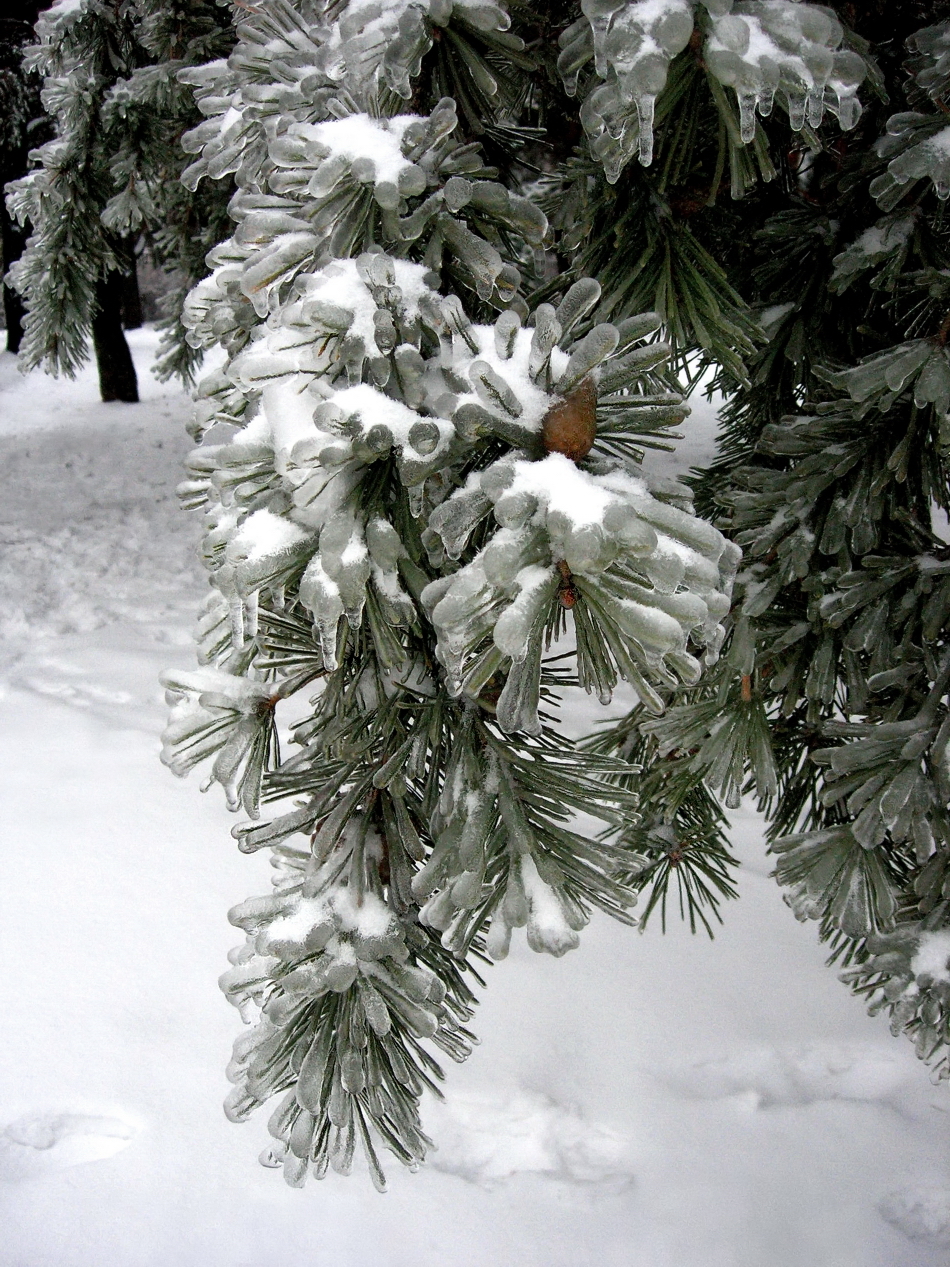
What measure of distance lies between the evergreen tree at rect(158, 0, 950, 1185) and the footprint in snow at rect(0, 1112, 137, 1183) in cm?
122

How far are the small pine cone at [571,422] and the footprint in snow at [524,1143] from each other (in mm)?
1728

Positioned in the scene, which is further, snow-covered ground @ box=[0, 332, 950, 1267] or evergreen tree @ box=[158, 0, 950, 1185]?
snow-covered ground @ box=[0, 332, 950, 1267]

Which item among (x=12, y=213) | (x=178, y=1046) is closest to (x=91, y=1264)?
(x=178, y=1046)

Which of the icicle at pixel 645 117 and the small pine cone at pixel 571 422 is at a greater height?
the icicle at pixel 645 117

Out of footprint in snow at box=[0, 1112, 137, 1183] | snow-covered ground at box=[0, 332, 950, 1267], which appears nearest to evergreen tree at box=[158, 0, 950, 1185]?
Result: snow-covered ground at box=[0, 332, 950, 1267]

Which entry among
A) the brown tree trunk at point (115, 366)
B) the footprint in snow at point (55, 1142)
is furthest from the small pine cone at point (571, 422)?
the brown tree trunk at point (115, 366)

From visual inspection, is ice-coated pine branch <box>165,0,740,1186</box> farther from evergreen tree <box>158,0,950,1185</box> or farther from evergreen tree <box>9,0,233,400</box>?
evergreen tree <box>9,0,233,400</box>

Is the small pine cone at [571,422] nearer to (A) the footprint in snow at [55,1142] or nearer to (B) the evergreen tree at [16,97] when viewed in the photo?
(A) the footprint in snow at [55,1142]

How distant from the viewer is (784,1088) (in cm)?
210

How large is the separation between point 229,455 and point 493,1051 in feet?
6.40

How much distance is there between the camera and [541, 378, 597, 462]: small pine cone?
0.50 m

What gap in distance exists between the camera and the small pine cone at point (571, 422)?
1.63 feet

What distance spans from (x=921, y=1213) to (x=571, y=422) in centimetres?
211

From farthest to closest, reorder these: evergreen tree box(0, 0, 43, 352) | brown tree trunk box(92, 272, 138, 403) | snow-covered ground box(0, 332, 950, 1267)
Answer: brown tree trunk box(92, 272, 138, 403)
evergreen tree box(0, 0, 43, 352)
snow-covered ground box(0, 332, 950, 1267)
